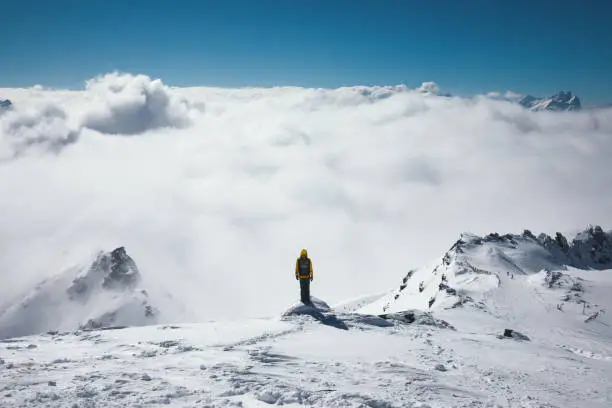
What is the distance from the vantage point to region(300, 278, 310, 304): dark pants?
22.9 metres

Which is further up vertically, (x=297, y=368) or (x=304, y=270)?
→ (x=304, y=270)

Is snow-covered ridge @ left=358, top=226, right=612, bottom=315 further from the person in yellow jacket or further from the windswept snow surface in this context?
the person in yellow jacket

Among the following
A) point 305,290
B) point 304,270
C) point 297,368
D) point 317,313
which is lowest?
point 297,368

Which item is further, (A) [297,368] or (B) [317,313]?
(B) [317,313]

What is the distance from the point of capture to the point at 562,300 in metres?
40.6

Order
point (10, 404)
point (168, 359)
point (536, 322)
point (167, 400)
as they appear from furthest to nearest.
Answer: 1. point (536, 322)
2. point (168, 359)
3. point (167, 400)
4. point (10, 404)

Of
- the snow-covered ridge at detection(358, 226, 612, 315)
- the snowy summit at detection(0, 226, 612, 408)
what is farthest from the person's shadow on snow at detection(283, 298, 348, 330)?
the snow-covered ridge at detection(358, 226, 612, 315)

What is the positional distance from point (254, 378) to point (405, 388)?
189 inches

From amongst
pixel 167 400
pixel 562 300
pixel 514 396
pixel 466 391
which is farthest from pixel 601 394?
pixel 562 300

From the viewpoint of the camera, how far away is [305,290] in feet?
76.7

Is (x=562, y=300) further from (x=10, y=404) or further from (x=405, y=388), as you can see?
(x=10, y=404)

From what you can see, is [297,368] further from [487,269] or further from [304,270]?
[487,269]

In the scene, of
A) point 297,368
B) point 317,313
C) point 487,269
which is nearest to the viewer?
point 297,368

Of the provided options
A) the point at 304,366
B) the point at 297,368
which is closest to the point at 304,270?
the point at 304,366
